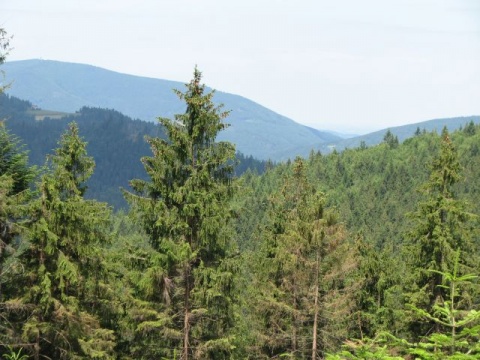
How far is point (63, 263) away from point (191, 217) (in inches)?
161

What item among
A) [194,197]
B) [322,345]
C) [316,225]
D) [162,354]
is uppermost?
[194,197]

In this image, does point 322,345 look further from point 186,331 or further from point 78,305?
point 78,305

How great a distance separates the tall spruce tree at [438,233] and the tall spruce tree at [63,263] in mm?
13569

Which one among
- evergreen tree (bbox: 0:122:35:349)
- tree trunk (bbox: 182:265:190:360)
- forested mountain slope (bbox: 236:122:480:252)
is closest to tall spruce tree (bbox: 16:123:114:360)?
evergreen tree (bbox: 0:122:35:349)

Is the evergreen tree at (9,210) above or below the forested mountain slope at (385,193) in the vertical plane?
above

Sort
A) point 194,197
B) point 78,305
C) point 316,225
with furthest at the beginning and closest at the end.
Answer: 1. point 316,225
2. point 78,305
3. point 194,197

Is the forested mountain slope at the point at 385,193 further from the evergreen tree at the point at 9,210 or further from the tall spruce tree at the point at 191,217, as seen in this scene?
the evergreen tree at the point at 9,210

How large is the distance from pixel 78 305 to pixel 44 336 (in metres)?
1.38

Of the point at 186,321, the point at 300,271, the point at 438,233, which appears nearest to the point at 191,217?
the point at 186,321

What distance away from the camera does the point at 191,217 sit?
16.8 m

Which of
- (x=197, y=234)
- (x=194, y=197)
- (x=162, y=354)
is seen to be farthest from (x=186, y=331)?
(x=194, y=197)

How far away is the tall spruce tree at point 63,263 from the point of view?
15.6 metres

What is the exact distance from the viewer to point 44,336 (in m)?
16.2

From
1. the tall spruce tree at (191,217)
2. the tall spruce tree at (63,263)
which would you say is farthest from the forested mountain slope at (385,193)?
the tall spruce tree at (63,263)
